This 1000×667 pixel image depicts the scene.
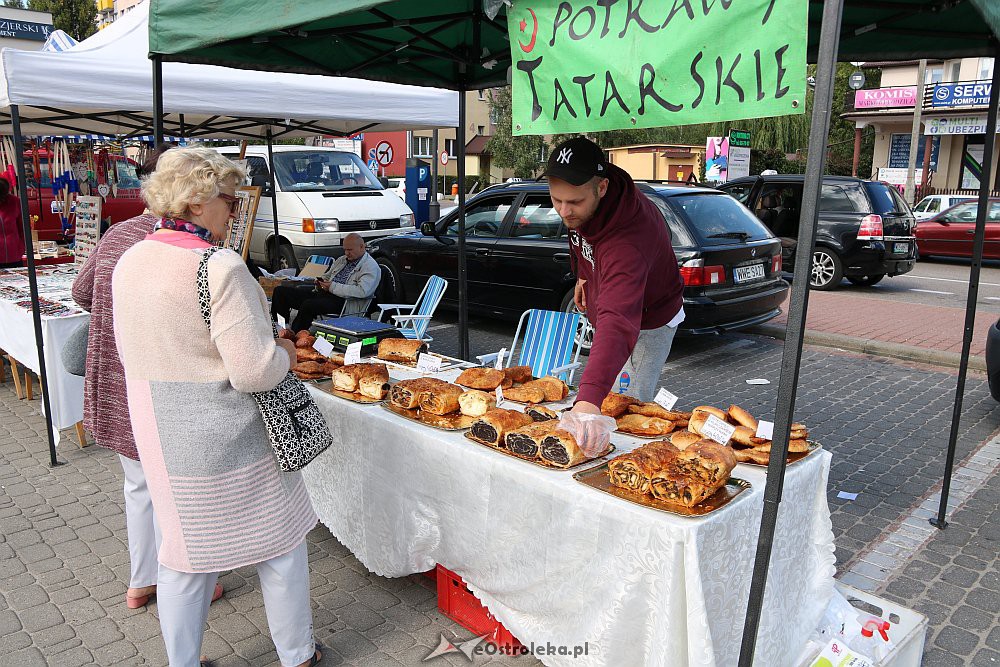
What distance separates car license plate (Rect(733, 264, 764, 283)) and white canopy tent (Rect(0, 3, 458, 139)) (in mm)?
3159

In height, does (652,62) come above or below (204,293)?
above

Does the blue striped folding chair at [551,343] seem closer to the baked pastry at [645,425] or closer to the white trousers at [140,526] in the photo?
the baked pastry at [645,425]

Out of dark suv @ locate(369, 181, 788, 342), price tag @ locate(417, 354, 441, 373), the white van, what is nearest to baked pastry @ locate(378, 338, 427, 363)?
price tag @ locate(417, 354, 441, 373)

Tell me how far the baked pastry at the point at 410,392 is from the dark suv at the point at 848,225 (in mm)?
9435

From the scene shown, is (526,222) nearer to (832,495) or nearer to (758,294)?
(758,294)

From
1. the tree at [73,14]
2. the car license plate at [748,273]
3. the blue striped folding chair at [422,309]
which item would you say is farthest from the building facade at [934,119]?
the tree at [73,14]

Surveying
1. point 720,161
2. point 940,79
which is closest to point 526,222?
point 720,161

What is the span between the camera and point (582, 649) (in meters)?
2.26

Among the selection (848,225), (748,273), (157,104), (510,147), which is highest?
(510,147)

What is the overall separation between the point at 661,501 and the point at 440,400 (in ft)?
3.59

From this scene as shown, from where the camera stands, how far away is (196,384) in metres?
2.12

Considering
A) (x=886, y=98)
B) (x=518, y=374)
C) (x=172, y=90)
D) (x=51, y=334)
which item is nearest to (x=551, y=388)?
(x=518, y=374)

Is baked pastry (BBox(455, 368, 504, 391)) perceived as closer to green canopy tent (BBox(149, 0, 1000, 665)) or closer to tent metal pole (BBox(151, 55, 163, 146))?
green canopy tent (BBox(149, 0, 1000, 665))

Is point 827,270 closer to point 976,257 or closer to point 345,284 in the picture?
point 345,284
